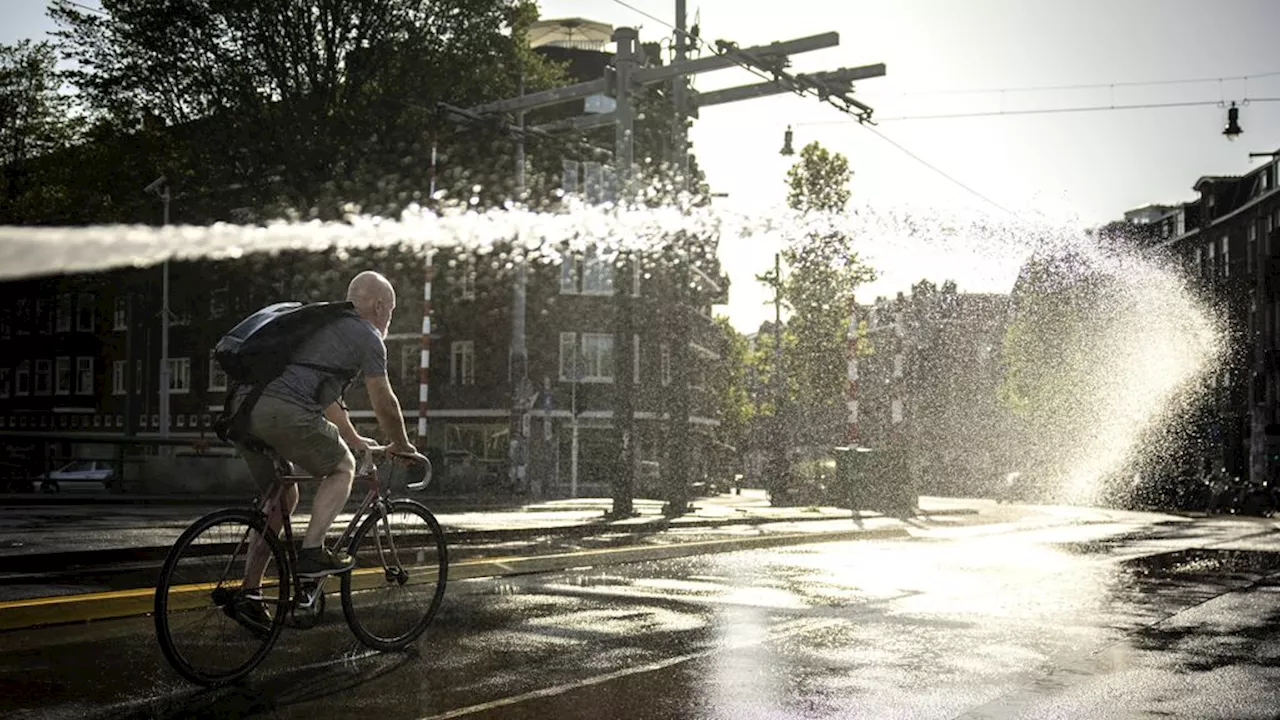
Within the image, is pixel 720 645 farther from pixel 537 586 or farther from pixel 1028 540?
pixel 1028 540

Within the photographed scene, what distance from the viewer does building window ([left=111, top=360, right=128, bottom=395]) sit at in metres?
A: 71.6

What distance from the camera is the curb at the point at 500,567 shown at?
7.67m

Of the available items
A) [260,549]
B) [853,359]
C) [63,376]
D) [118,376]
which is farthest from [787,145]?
[63,376]

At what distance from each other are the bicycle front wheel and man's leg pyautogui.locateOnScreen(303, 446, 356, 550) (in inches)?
12.2

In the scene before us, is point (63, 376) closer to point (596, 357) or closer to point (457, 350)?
point (457, 350)

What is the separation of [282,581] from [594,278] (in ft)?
166

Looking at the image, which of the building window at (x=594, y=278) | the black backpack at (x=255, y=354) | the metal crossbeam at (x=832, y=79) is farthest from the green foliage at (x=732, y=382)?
the black backpack at (x=255, y=354)

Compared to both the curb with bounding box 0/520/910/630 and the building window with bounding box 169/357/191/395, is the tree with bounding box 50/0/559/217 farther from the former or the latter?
the building window with bounding box 169/357/191/395

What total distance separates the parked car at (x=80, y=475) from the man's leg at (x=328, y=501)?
37.4 m

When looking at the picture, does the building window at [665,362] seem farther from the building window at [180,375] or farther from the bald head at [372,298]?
the bald head at [372,298]

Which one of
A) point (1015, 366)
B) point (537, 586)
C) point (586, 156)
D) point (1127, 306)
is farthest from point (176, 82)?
point (1015, 366)

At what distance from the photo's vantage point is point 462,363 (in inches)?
2254

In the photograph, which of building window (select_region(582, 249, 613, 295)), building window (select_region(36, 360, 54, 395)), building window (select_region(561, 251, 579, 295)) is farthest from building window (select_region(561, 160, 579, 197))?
building window (select_region(36, 360, 54, 395))

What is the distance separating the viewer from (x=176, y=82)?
33.3m
